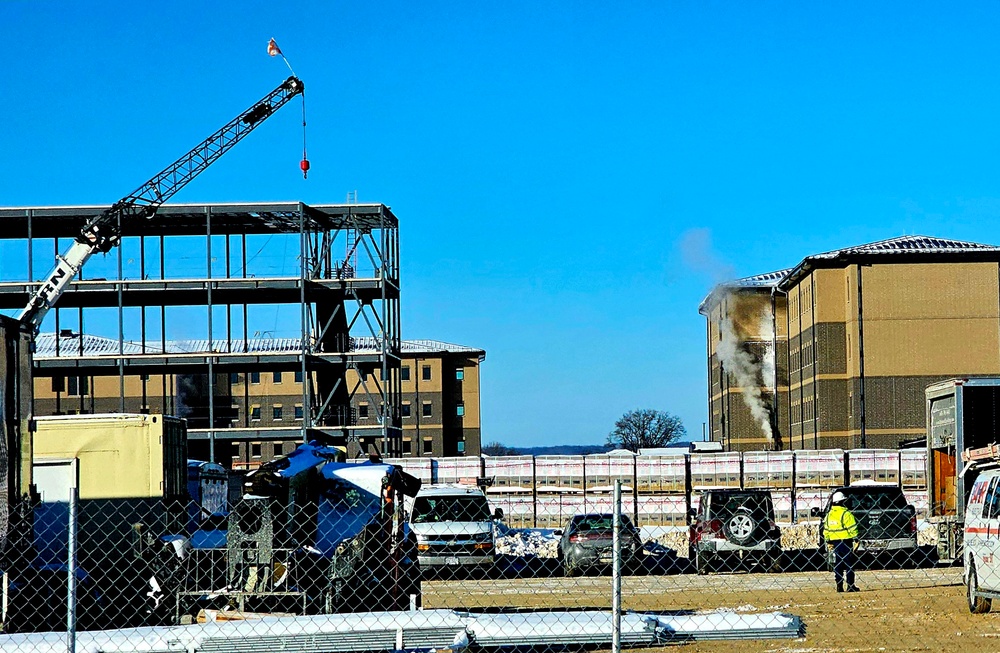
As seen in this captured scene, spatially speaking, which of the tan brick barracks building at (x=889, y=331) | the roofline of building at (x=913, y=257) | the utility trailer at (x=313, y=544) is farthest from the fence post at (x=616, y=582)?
the roofline of building at (x=913, y=257)

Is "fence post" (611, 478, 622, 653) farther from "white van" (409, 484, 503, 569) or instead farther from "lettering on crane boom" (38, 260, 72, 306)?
"lettering on crane boom" (38, 260, 72, 306)

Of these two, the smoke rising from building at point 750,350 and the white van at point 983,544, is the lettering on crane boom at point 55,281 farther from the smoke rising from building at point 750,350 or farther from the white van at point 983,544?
the smoke rising from building at point 750,350

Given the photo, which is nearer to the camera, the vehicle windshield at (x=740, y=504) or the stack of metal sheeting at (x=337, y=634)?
the stack of metal sheeting at (x=337, y=634)

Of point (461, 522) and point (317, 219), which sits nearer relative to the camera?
point (461, 522)

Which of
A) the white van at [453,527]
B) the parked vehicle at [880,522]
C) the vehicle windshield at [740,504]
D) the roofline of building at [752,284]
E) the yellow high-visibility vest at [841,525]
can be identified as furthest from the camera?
the roofline of building at [752,284]

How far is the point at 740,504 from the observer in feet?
91.0

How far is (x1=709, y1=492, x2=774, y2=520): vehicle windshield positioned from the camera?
2756 cm

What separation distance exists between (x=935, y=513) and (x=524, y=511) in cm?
1355

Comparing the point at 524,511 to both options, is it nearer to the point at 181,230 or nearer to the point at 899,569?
the point at 899,569

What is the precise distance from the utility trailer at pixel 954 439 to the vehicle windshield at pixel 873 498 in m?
0.79

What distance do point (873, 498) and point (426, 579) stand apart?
9446 millimetres

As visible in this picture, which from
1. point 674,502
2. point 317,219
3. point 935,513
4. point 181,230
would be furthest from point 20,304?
point 935,513

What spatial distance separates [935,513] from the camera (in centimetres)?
2816

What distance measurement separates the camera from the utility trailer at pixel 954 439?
78.4 feet
